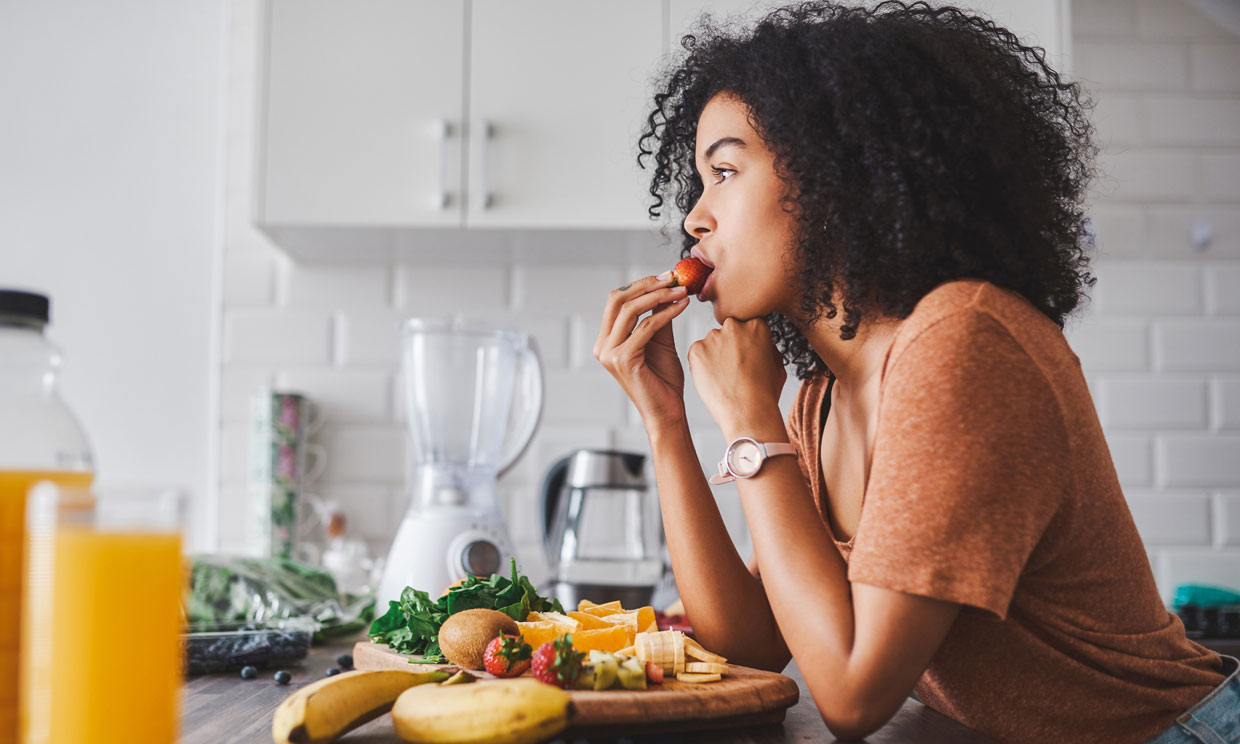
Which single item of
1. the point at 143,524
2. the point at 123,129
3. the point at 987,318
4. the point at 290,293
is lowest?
the point at 143,524

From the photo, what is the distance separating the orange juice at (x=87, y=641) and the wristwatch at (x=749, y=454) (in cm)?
56

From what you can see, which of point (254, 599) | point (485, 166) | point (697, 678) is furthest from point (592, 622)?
point (485, 166)

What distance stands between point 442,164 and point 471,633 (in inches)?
52.7

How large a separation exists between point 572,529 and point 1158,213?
5.31ft

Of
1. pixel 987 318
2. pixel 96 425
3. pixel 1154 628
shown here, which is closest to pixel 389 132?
pixel 96 425

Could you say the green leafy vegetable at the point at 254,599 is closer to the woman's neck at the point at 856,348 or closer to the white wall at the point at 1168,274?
the woman's neck at the point at 856,348

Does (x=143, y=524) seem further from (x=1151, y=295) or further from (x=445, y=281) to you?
(x=1151, y=295)

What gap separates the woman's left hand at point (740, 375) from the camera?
38.8 inches

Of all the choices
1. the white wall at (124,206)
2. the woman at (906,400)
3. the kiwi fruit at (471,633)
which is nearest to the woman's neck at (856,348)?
the woman at (906,400)

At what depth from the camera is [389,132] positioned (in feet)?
6.61

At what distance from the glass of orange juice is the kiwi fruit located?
378 mm

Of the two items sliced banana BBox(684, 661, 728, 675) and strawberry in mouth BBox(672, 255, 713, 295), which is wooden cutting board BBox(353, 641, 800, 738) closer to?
sliced banana BBox(684, 661, 728, 675)

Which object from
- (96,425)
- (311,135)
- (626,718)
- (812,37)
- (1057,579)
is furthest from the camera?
(96,425)

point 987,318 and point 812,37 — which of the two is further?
point 812,37
